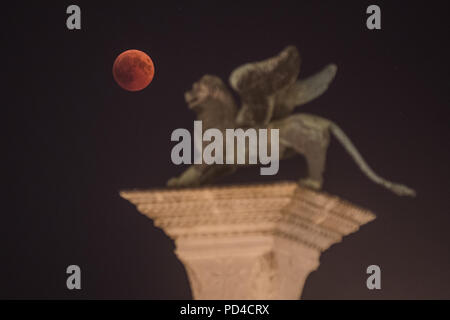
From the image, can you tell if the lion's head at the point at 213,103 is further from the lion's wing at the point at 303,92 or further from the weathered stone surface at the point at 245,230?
the weathered stone surface at the point at 245,230

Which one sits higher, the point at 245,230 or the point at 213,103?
the point at 213,103

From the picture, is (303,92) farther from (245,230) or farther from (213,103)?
(245,230)

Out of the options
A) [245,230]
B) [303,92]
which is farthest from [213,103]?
[245,230]

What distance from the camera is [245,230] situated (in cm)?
623

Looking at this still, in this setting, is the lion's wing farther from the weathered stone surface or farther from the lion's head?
the weathered stone surface

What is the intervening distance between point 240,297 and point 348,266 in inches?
98.7

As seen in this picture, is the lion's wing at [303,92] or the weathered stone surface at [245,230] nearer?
the weathered stone surface at [245,230]

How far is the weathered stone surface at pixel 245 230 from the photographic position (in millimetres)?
6094

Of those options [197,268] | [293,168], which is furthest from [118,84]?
[197,268]

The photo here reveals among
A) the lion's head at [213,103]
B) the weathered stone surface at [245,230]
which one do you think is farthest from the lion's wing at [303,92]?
the weathered stone surface at [245,230]

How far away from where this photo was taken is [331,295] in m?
8.52

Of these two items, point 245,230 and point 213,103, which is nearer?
point 245,230

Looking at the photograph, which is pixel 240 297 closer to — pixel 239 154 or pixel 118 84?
pixel 239 154

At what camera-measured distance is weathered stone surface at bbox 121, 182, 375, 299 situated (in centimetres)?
609
